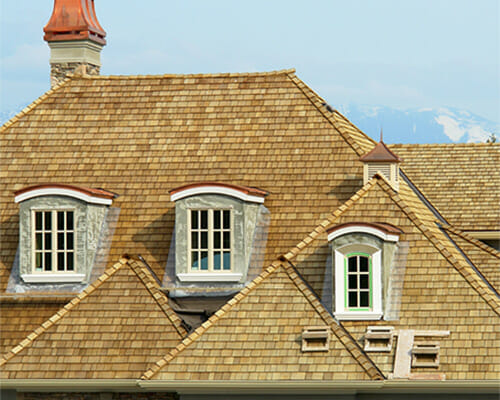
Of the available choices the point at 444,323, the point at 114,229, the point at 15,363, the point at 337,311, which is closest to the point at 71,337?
the point at 15,363

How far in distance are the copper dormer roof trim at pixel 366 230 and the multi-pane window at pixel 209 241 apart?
315cm

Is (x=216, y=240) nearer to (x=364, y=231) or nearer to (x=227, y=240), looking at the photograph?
(x=227, y=240)

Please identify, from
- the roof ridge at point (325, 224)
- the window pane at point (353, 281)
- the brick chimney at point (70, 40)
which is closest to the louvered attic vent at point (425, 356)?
the window pane at point (353, 281)

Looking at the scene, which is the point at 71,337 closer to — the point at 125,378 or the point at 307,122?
the point at 125,378

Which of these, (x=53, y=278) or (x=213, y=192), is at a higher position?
(x=213, y=192)

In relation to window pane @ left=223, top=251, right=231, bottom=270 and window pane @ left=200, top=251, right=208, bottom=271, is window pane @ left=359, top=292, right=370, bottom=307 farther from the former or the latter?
window pane @ left=200, top=251, right=208, bottom=271

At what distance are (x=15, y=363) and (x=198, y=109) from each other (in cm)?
870

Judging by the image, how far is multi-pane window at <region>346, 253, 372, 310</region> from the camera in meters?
26.7

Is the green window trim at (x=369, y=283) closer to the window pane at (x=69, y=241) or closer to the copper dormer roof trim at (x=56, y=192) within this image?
the copper dormer roof trim at (x=56, y=192)

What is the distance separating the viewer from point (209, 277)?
28.9 m

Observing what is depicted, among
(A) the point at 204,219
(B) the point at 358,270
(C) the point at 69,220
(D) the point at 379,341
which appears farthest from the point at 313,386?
(C) the point at 69,220

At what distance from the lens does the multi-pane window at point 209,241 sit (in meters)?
29.1

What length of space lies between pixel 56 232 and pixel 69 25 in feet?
24.1

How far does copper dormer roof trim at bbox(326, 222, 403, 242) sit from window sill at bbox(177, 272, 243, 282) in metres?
2.98
